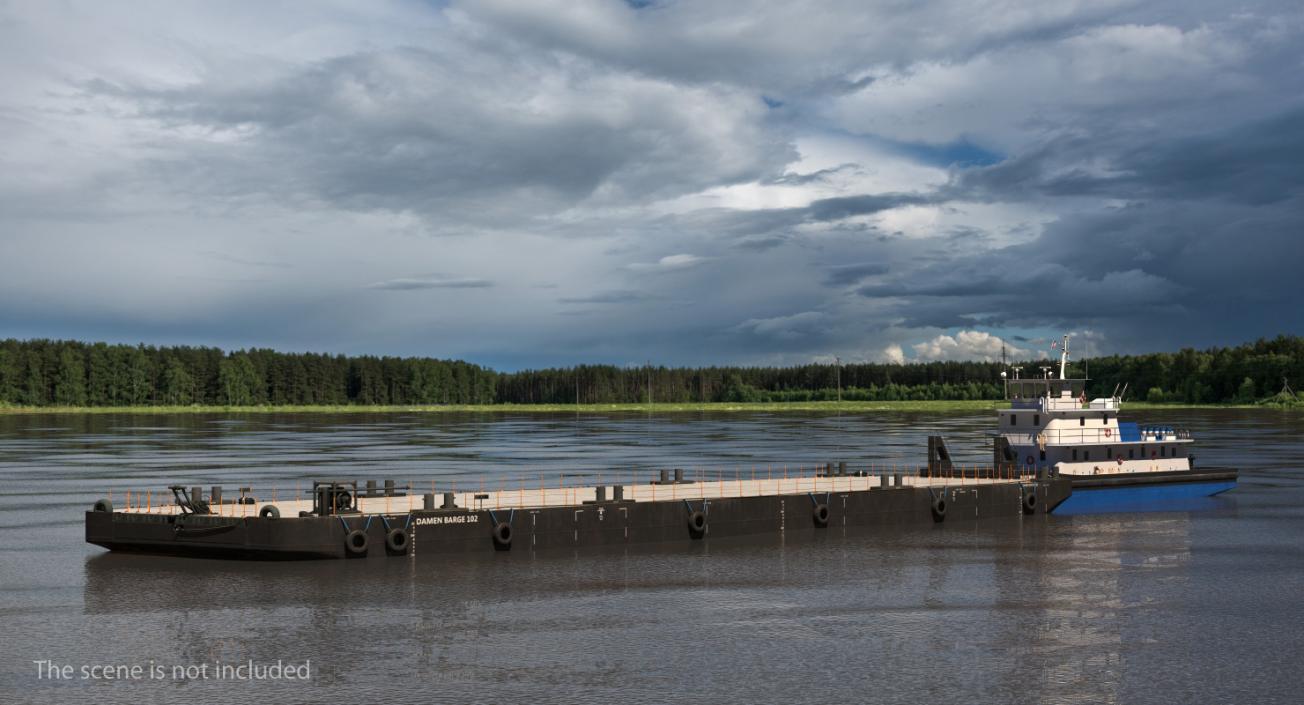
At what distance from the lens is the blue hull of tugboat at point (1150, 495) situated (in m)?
61.3

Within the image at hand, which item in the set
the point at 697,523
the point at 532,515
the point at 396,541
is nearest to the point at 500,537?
the point at 532,515

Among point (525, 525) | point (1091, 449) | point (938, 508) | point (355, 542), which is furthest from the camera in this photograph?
point (1091, 449)

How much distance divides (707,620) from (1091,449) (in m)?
39.1

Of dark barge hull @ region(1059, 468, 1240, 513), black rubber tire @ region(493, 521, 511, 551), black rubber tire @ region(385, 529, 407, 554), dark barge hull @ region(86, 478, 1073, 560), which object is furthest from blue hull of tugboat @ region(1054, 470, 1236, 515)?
black rubber tire @ region(385, 529, 407, 554)

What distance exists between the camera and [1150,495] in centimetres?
6359

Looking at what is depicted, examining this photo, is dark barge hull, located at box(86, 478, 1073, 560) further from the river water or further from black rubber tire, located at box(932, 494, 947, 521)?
the river water

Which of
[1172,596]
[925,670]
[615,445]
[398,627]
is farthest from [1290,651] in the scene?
[615,445]

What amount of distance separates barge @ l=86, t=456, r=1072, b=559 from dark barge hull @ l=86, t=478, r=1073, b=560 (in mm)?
46

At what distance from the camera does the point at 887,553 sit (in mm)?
46219

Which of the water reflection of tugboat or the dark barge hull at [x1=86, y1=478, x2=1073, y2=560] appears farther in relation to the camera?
the water reflection of tugboat

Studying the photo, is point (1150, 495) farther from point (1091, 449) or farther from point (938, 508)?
point (938, 508)

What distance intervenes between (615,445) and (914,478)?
66.5m

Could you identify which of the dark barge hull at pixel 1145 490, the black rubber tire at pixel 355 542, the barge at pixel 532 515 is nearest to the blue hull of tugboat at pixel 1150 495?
the dark barge hull at pixel 1145 490

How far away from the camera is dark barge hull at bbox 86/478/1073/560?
41.3 meters
